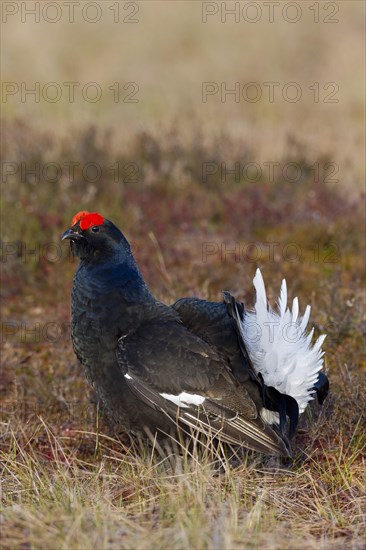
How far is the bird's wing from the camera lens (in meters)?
3.60

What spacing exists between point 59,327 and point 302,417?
1.96 meters

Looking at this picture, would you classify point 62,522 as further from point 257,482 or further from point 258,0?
point 258,0

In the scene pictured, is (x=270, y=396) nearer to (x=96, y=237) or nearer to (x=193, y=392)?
(x=193, y=392)

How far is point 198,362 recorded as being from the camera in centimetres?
363

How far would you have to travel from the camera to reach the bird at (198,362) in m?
3.61

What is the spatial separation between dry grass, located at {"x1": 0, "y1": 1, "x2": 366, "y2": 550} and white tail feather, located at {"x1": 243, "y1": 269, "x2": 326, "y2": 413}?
402 millimetres

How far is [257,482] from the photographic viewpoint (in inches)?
145

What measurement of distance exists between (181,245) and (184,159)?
1839 mm

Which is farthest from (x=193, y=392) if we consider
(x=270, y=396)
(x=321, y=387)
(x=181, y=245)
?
(x=181, y=245)
